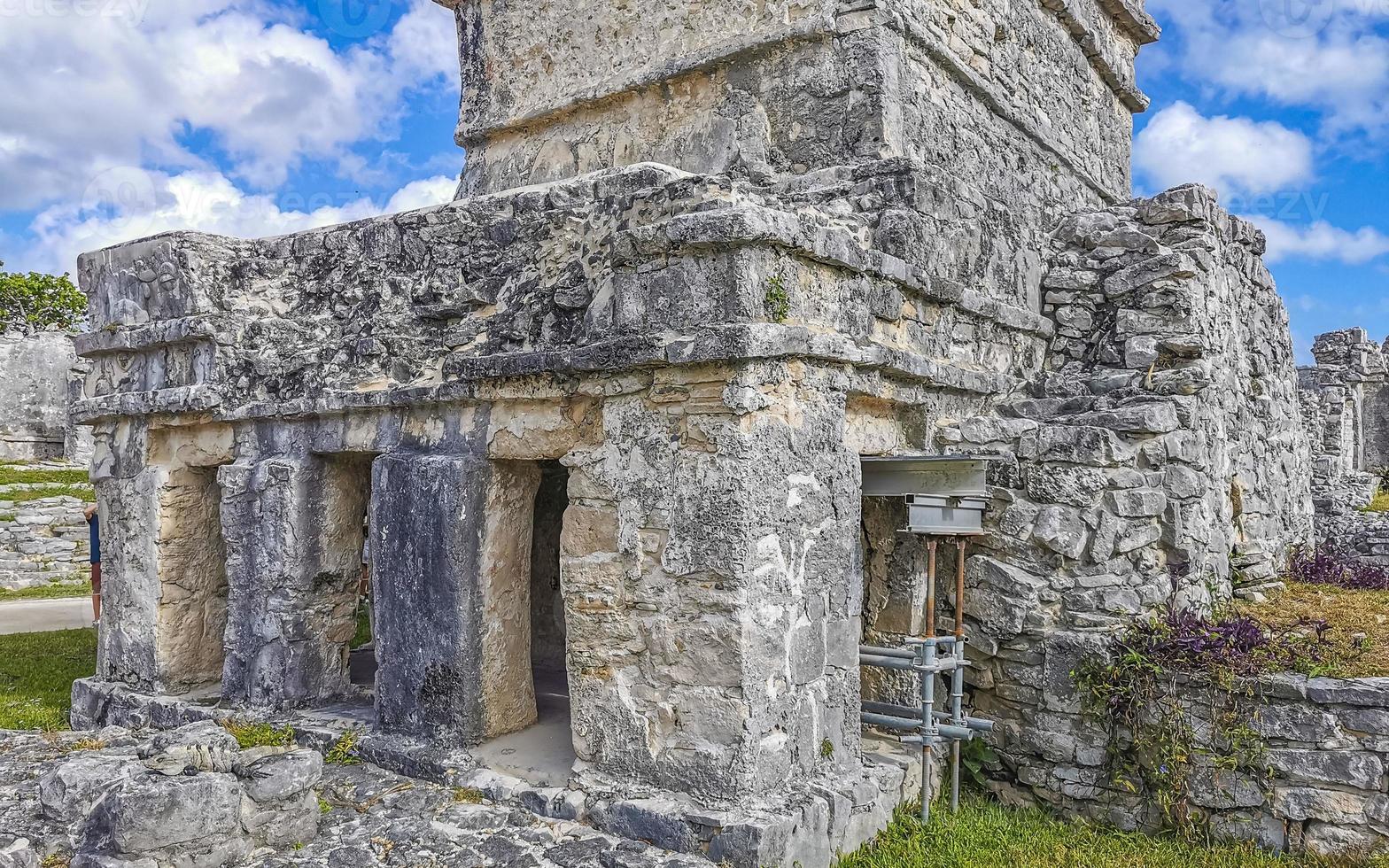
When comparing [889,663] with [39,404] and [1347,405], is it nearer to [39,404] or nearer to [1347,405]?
[1347,405]

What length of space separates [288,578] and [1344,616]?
20.2 ft

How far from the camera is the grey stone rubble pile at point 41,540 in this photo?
14.5 metres

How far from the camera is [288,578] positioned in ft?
19.3

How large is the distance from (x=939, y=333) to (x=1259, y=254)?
3.77 m

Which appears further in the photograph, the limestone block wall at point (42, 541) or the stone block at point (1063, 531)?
the limestone block wall at point (42, 541)

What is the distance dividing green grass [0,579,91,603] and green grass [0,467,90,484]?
2298 mm

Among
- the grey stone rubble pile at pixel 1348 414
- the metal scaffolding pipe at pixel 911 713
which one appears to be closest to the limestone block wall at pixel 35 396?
the metal scaffolding pipe at pixel 911 713

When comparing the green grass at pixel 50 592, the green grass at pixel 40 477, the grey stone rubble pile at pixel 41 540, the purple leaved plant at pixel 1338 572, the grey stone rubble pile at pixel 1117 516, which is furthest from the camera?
the green grass at pixel 40 477

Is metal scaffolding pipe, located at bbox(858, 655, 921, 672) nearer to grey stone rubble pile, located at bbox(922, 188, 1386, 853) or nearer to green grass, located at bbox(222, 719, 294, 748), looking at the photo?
grey stone rubble pile, located at bbox(922, 188, 1386, 853)

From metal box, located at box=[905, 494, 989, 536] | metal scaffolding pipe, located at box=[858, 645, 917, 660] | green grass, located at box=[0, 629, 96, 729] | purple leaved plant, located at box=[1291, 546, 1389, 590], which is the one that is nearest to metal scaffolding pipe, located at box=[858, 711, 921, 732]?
metal scaffolding pipe, located at box=[858, 645, 917, 660]

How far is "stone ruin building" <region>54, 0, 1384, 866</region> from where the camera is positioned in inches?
166

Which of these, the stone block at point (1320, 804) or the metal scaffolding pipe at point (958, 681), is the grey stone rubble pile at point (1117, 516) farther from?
the metal scaffolding pipe at point (958, 681)

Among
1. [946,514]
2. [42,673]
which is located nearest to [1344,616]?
[946,514]

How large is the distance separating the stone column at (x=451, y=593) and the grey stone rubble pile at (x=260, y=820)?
43cm
